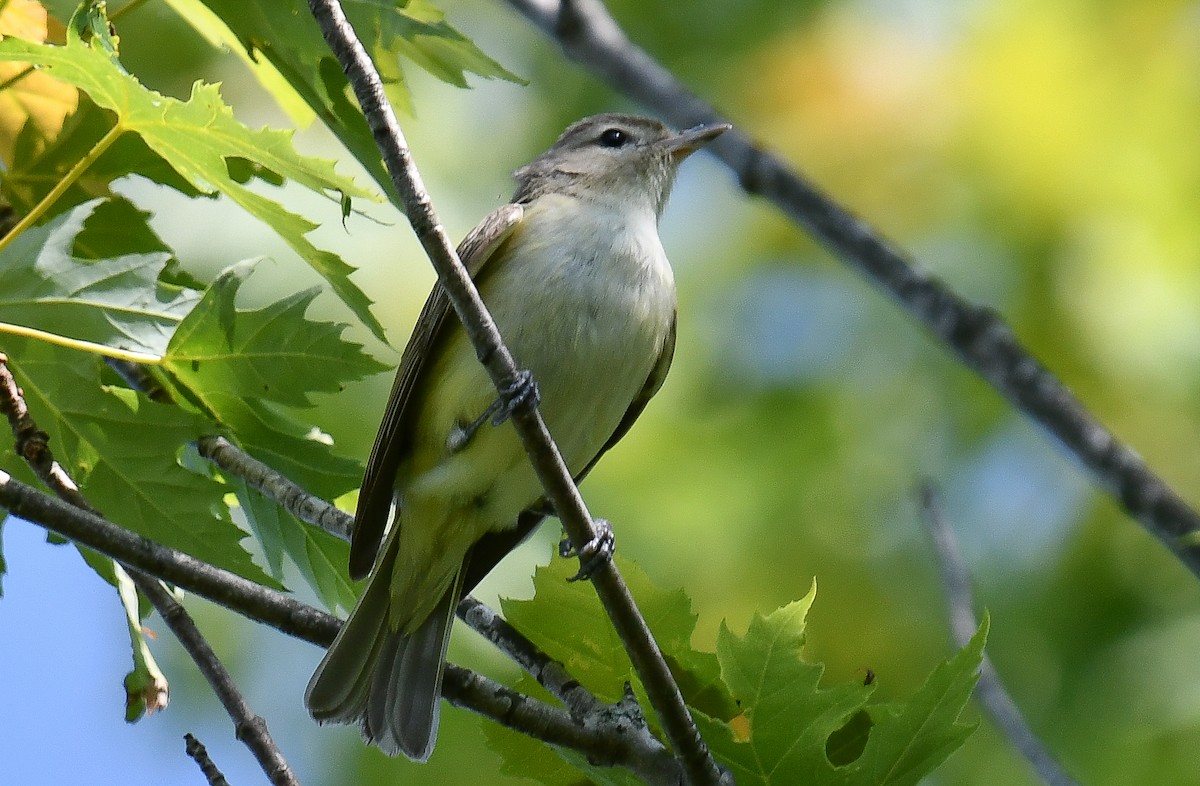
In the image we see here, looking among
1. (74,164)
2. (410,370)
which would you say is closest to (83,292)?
(74,164)

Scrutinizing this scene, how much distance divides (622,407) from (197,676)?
3.83 metres

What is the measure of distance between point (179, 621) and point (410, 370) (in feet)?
4.50

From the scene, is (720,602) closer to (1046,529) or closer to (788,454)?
(788,454)

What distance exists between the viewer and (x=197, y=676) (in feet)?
23.8

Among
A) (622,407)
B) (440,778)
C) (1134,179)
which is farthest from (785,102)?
(440,778)

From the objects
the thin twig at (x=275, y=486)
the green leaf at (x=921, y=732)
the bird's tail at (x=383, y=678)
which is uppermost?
the thin twig at (x=275, y=486)

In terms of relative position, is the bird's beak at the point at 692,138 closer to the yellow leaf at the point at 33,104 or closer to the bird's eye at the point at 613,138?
the bird's eye at the point at 613,138

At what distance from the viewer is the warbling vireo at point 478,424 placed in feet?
13.9

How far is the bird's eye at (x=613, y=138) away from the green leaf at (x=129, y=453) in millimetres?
2634

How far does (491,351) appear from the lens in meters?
3.07

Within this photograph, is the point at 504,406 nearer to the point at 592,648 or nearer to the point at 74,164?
the point at 592,648

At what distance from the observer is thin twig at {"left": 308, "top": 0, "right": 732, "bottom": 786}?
8.95 feet

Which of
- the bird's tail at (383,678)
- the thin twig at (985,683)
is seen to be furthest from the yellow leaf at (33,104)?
the thin twig at (985,683)

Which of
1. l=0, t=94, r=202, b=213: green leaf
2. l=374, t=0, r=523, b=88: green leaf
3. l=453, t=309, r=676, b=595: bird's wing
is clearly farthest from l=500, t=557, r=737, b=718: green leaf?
l=453, t=309, r=676, b=595: bird's wing
